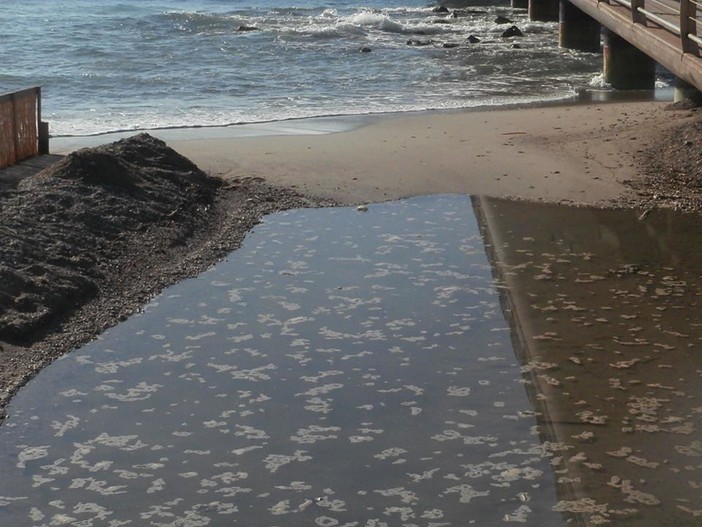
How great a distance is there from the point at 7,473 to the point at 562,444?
8.54 feet

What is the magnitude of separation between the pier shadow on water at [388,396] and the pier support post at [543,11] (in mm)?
24401

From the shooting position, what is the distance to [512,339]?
7.27 metres

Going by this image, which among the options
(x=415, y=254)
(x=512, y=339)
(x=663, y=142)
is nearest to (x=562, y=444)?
(x=512, y=339)

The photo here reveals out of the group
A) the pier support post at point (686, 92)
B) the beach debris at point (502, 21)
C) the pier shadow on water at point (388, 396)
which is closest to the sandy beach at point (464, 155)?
the pier support post at point (686, 92)

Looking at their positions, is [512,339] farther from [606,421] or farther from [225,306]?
[225,306]

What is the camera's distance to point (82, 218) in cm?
926

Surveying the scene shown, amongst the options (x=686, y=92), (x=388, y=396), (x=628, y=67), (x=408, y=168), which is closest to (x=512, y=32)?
(x=628, y=67)

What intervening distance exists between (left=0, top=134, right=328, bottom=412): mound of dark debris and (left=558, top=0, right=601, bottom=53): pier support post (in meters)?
15.2

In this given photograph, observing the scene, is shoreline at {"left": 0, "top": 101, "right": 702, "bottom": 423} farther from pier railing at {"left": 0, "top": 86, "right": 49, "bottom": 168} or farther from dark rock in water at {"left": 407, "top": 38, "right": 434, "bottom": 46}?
dark rock in water at {"left": 407, "top": 38, "right": 434, "bottom": 46}

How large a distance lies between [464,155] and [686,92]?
3453 millimetres

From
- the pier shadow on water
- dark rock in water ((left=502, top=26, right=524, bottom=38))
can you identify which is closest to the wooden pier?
the pier shadow on water

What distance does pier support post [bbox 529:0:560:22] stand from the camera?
32.8 m

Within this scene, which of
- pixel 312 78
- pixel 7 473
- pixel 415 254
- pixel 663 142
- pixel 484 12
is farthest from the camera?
pixel 484 12

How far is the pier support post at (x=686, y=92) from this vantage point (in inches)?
553
